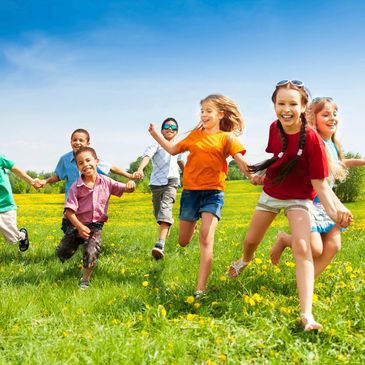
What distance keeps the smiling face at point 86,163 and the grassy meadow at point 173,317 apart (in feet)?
4.34

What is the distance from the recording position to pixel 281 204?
4.41m

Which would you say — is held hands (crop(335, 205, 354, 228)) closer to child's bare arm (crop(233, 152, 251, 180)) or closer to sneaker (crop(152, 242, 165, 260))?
child's bare arm (crop(233, 152, 251, 180))

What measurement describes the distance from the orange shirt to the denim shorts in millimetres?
71

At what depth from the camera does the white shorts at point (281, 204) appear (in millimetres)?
4246

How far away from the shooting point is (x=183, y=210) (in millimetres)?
5359

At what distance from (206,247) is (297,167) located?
1.33m

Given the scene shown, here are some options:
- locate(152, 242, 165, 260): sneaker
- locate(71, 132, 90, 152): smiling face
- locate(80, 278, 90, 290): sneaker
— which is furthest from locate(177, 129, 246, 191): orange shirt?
locate(71, 132, 90, 152): smiling face

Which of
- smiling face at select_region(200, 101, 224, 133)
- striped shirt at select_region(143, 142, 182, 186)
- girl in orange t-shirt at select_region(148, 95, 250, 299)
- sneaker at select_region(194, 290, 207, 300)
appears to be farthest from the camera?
striped shirt at select_region(143, 142, 182, 186)

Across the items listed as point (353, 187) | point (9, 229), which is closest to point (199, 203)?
point (9, 229)

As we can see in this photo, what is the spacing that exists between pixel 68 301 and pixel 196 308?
132 cm

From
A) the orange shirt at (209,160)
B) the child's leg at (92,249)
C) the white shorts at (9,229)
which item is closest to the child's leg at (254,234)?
Result: the orange shirt at (209,160)

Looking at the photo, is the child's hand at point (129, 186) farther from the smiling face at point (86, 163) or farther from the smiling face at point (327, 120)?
the smiling face at point (327, 120)

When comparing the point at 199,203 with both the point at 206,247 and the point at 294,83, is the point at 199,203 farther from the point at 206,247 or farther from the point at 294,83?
the point at 294,83

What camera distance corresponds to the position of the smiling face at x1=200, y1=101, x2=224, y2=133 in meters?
5.21
